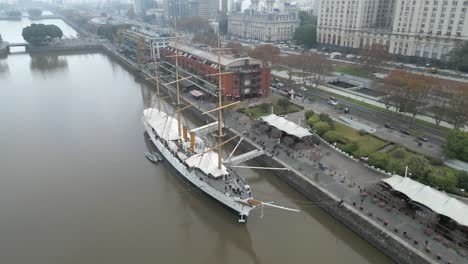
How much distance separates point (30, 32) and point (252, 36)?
66000 millimetres

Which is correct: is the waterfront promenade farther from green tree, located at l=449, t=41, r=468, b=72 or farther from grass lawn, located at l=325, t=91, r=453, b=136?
green tree, located at l=449, t=41, r=468, b=72

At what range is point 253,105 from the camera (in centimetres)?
4591

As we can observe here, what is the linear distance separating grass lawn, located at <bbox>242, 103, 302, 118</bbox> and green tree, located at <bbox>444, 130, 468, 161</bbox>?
18.6 meters

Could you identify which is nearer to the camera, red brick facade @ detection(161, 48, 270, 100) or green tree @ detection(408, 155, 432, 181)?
green tree @ detection(408, 155, 432, 181)

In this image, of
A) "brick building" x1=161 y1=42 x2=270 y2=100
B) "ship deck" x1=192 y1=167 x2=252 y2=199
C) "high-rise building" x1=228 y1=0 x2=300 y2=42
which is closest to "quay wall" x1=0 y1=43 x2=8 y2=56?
"brick building" x1=161 y1=42 x2=270 y2=100

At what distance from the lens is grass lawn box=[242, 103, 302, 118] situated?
42.3 m

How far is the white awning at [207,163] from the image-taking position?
88.1 ft

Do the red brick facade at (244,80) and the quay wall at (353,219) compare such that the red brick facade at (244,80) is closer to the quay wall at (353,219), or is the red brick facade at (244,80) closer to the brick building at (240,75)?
the brick building at (240,75)

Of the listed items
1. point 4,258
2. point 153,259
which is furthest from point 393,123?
point 4,258

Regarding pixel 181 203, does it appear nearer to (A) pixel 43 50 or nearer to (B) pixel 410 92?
(B) pixel 410 92

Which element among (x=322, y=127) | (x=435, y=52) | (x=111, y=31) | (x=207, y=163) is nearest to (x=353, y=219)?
(x=207, y=163)

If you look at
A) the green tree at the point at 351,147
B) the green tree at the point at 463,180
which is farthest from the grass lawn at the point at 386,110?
the green tree at the point at 351,147

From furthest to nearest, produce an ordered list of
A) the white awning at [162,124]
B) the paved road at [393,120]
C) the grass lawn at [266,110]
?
the grass lawn at [266,110], the paved road at [393,120], the white awning at [162,124]

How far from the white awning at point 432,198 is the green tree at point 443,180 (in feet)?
6.74
